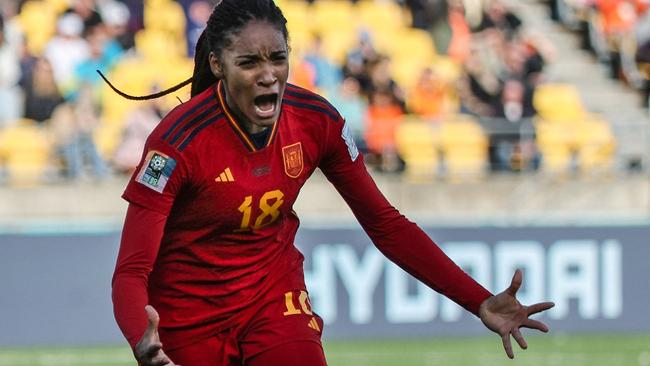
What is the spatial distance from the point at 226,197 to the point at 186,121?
284 mm

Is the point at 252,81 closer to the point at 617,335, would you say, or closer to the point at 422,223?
the point at 422,223

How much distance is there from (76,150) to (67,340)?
214 centimetres

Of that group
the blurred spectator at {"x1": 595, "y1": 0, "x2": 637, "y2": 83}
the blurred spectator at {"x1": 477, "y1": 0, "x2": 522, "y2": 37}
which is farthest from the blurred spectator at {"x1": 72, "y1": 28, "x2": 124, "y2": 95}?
the blurred spectator at {"x1": 595, "y1": 0, "x2": 637, "y2": 83}

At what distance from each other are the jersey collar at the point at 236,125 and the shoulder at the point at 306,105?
0.12 m

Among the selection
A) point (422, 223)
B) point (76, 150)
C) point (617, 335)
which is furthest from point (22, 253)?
point (617, 335)

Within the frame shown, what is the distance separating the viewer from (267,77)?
4477mm

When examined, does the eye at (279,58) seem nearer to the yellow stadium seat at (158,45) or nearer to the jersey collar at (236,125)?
the jersey collar at (236,125)

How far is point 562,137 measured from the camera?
14.5 m

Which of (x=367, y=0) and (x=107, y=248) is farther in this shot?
(x=367, y=0)

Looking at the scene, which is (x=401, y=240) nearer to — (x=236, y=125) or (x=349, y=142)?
(x=349, y=142)

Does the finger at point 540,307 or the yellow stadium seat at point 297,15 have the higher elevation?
the yellow stadium seat at point 297,15

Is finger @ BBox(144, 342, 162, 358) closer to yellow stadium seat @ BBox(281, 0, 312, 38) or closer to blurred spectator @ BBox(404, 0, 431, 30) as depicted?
yellow stadium seat @ BBox(281, 0, 312, 38)

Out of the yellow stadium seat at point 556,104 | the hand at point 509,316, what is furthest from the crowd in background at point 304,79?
the hand at point 509,316

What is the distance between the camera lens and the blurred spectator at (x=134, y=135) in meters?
13.1
